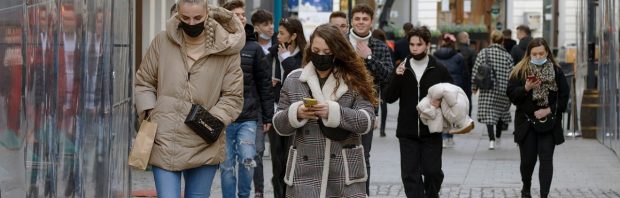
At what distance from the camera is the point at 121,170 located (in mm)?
9008

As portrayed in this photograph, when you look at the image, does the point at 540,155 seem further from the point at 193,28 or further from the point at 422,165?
the point at 193,28

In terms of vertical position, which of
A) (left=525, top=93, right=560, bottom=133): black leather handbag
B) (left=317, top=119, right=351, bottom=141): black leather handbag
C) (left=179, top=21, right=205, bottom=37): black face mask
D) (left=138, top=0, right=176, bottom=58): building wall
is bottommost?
(left=525, top=93, right=560, bottom=133): black leather handbag

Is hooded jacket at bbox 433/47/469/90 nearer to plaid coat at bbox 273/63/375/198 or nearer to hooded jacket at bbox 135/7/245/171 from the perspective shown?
hooded jacket at bbox 135/7/245/171

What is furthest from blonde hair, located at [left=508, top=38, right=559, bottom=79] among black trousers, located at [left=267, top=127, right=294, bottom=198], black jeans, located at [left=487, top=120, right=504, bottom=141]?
black jeans, located at [left=487, top=120, right=504, bottom=141]

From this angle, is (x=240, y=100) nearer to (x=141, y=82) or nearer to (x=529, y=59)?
(x=141, y=82)

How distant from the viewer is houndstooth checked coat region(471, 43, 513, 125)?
18875 mm

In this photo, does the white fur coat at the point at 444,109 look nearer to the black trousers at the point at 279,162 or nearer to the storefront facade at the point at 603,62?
the black trousers at the point at 279,162

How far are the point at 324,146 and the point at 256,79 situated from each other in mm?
3104

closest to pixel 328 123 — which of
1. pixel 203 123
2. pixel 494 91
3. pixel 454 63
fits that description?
pixel 203 123

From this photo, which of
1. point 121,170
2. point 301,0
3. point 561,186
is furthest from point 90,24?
point 301,0

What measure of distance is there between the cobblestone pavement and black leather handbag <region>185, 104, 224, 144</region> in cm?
495

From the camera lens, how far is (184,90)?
7637mm

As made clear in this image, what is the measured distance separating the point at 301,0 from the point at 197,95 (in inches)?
593

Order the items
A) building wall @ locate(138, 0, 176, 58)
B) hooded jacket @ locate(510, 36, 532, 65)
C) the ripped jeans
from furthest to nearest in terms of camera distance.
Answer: hooded jacket @ locate(510, 36, 532, 65) < building wall @ locate(138, 0, 176, 58) < the ripped jeans
